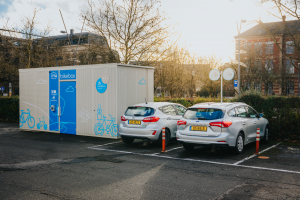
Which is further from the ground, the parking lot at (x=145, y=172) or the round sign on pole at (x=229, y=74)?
the round sign on pole at (x=229, y=74)

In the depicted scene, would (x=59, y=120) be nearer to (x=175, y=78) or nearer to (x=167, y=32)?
(x=167, y=32)

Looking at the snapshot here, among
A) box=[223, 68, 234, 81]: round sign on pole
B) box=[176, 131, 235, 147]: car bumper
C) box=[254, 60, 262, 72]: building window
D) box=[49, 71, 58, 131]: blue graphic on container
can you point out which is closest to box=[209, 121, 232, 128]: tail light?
box=[176, 131, 235, 147]: car bumper

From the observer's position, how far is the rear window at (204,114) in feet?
26.1

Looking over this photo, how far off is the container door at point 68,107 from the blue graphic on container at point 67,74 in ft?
0.80

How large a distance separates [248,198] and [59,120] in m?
10.8

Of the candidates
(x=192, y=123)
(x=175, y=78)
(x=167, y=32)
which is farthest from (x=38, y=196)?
(x=175, y=78)

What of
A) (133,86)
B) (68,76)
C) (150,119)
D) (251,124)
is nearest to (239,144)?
(251,124)

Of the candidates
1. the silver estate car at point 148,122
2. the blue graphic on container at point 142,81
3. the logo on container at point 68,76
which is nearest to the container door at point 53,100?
the logo on container at point 68,76

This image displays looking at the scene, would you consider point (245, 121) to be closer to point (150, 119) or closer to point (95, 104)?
point (150, 119)

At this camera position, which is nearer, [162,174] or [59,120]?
[162,174]

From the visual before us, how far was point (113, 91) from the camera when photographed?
11734 mm

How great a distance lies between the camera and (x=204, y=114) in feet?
26.6

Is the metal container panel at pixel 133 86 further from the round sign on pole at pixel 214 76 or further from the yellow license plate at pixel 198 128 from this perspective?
the yellow license plate at pixel 198 128

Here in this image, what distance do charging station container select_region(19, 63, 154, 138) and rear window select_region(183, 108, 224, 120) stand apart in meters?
4.23
